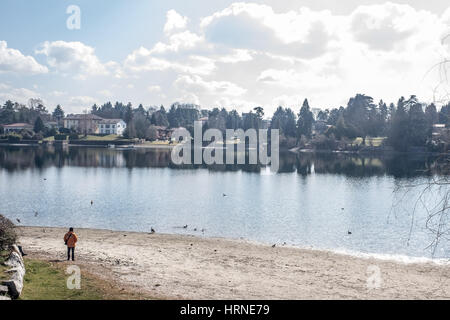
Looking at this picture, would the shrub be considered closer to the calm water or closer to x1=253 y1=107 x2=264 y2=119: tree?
the calm water

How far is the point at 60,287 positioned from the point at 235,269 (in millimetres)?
9677

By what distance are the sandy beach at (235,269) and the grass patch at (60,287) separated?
3.50 ft

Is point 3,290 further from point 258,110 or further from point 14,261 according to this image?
point 258,110

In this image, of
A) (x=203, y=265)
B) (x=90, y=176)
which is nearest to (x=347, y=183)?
(x=90, y=176)

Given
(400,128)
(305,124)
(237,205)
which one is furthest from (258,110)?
(237,205)

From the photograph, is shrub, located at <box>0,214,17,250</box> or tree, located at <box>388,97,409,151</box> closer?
shrub, located at <box>0,214,17,250</box>

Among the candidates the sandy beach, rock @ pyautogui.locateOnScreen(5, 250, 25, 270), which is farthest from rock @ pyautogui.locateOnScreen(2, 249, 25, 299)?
the sandy beach

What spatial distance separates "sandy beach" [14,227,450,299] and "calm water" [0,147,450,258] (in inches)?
128

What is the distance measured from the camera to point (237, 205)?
Result: 1983 inches

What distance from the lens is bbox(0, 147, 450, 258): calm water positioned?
36.2 meters
